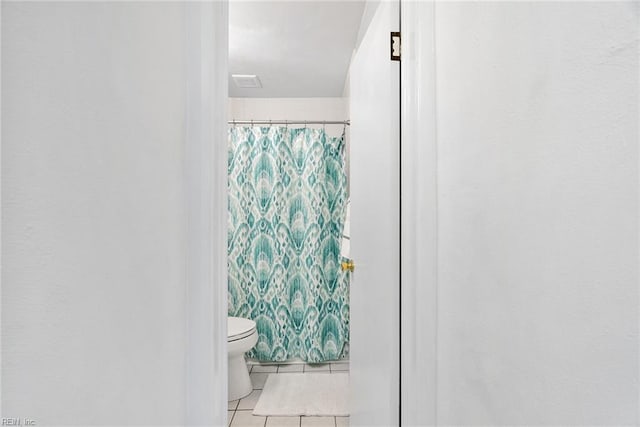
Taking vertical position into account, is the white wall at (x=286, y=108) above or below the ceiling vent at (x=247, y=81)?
below

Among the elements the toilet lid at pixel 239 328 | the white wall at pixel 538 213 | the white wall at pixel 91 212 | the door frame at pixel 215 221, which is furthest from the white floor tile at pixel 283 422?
the white wall at pixel 91 212

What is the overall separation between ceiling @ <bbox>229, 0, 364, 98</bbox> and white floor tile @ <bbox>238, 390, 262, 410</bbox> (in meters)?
2.26

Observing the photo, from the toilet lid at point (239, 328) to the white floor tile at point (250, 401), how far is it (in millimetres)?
410

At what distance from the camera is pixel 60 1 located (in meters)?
0.44

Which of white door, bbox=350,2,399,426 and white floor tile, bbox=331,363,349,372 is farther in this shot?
white floor tile, bbox=331,363,349,372

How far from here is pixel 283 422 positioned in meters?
2.41

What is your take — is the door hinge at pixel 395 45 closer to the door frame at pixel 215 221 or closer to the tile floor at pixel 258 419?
the door frame at pixel 215 221

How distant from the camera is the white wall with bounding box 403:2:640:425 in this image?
511 millimetres

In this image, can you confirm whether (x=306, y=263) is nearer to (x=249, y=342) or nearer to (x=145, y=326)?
(x=249, y=342)

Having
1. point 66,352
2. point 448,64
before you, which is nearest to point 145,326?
point 66,352

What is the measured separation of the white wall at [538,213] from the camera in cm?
51

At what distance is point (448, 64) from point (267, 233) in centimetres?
236

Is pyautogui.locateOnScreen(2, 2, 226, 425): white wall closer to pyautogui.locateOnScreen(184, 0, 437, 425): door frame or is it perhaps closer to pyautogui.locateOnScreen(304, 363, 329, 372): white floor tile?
pyautogui.locateOnScreen(184, 0, 437, 425): door frame

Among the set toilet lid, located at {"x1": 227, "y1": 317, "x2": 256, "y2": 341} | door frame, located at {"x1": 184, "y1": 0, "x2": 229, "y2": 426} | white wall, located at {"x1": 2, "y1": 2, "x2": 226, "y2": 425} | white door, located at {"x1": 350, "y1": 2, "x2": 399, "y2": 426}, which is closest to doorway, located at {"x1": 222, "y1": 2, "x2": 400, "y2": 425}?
white door, located at {"x1": 350, "y1": 2, "x2": 399, "y2": 426}
